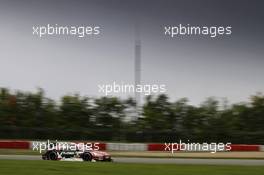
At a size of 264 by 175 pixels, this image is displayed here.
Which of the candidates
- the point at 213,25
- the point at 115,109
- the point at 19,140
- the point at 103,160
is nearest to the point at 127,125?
the point at 115,109

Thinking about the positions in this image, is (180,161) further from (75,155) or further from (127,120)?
(75,155)

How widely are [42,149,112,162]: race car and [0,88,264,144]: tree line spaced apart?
66 cm

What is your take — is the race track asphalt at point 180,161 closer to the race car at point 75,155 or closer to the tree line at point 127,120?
the race car at point 75,155

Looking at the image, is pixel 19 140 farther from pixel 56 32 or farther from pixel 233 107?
pixel 233 107

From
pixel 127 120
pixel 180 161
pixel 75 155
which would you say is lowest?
pixel 180 161

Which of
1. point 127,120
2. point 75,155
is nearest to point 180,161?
point 127,120

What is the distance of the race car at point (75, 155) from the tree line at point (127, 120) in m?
0.66

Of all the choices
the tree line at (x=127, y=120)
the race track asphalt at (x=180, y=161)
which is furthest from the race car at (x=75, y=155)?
the tree line at (x=127, y=120)

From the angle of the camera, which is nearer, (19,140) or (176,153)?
(19,140)

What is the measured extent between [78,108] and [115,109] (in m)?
0.72

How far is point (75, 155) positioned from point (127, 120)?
160cm

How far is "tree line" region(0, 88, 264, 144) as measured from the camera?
946cm

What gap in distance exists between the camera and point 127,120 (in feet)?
31.6

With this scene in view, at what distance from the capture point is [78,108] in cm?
959
